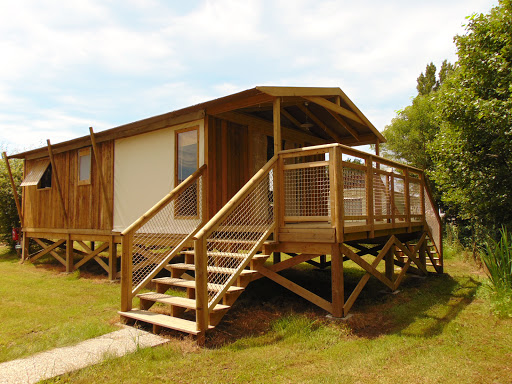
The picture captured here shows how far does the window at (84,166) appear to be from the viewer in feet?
31.9

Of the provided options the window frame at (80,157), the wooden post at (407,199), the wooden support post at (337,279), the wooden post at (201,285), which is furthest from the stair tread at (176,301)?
the window frame at (80,157)

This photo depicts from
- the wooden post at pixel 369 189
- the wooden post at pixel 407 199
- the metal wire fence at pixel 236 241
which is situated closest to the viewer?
the metal wire fence at pixel 236 241

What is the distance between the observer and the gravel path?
11.4 feet

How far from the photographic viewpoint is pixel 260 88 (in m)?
5.41

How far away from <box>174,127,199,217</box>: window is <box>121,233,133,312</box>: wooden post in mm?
1604

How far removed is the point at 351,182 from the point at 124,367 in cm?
406

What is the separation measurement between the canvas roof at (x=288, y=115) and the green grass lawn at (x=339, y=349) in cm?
334

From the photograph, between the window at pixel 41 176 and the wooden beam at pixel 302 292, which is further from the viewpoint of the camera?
the window at pixel 41 176

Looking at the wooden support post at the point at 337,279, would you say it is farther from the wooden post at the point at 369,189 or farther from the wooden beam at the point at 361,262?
the wooden post at the point at 369,189

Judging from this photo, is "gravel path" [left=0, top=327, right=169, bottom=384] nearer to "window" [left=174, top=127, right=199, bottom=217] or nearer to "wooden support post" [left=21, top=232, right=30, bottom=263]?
"window" [left=174, top=127, right=199, bottom=217]

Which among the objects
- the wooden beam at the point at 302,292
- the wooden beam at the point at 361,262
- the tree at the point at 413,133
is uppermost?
the tree at the point at 413,133

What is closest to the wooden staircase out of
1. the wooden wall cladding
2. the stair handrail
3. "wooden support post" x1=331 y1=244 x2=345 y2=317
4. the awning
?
the stair handrail

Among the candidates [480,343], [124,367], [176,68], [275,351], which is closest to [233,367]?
[275,351]

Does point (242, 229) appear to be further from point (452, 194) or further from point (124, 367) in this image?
point (452, 194)
